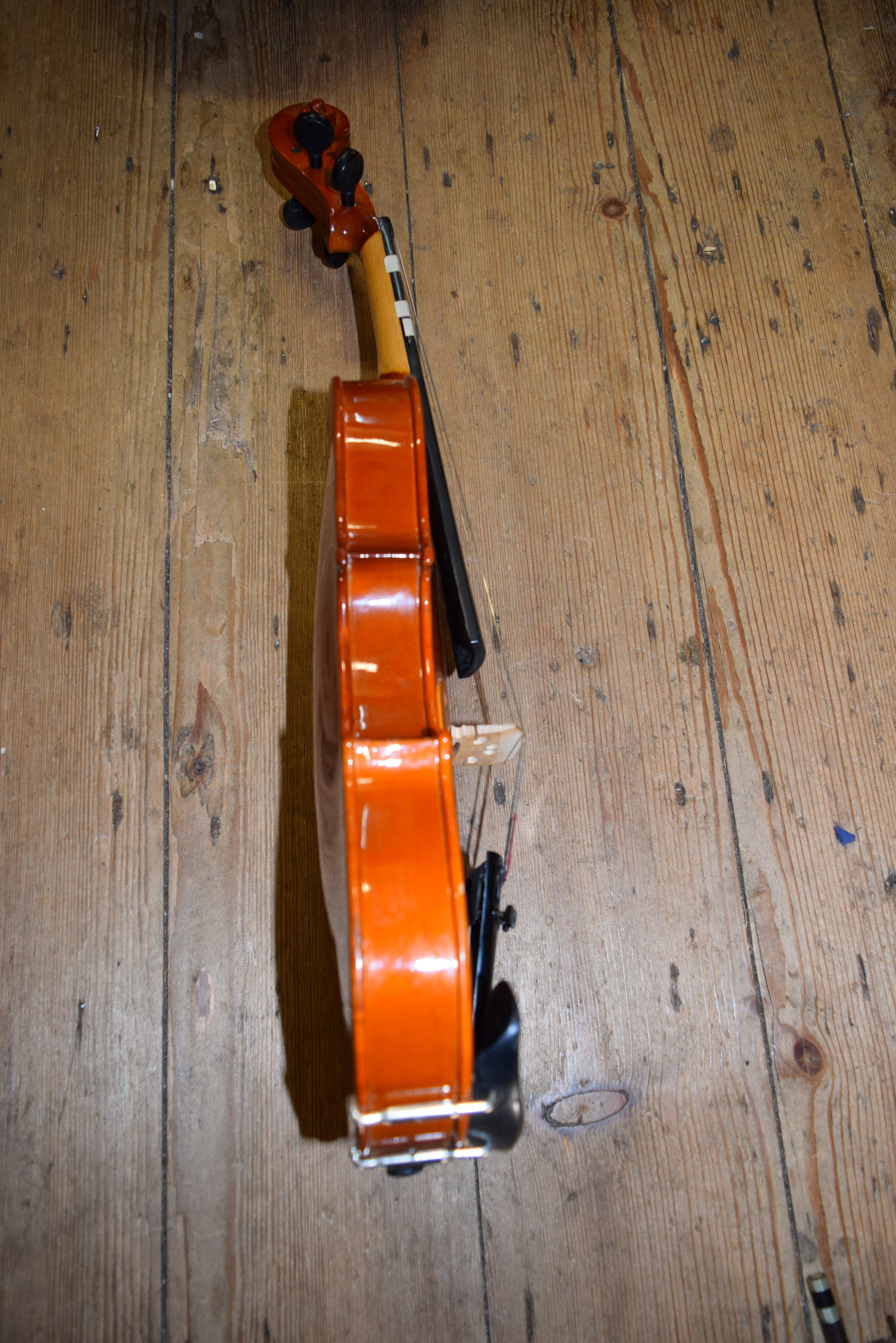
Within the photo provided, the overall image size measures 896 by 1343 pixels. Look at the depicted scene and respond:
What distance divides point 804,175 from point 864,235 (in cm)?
12

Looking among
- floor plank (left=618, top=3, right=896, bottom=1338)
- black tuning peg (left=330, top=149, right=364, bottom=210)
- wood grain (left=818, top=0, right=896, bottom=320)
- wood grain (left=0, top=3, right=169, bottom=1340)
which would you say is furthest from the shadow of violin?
wood grain (left=818, top=0, right=896, bottom=320)

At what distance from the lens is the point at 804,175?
1.30 metres

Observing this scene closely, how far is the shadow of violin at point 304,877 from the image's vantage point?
97 cm

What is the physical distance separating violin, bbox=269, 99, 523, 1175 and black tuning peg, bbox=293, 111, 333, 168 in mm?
325

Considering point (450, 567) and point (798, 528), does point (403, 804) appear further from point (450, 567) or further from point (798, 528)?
point (798, 528)

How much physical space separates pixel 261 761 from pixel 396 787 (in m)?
0.38

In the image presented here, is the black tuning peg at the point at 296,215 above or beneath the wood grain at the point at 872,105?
beneath

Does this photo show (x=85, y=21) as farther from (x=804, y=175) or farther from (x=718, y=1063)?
(x=718, y=1063)

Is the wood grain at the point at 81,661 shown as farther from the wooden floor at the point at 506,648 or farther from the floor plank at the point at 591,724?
the floor plank at the point at 591,724

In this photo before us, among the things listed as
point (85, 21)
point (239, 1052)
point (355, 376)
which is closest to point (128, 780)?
point (239, 1052)

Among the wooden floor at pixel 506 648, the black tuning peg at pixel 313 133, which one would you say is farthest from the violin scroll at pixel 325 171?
the wooden floor at pixel 506 648

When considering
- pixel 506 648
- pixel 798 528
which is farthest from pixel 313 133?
pixel 798 528

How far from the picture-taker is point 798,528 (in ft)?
3.86

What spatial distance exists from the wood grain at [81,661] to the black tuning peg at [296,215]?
17 cm
